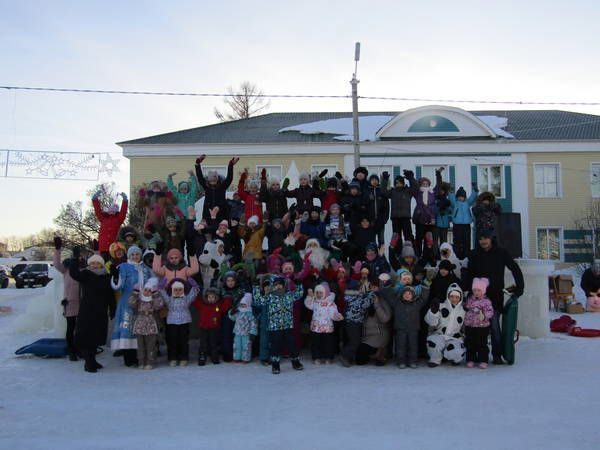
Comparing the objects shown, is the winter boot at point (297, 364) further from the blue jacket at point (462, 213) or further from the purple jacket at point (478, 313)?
the blue jacket at point (462, 213)

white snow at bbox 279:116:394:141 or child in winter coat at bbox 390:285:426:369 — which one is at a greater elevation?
white snow at bbox 279:116:394:141

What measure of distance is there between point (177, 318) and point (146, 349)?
604mm

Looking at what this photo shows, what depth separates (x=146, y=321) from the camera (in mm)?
7766

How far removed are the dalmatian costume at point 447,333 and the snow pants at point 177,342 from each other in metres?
3.48

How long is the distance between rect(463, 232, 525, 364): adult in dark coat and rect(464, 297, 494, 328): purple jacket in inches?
14.0

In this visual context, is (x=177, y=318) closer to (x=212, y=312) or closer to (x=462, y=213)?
(x=212, y=312)

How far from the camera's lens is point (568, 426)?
17.2 feet

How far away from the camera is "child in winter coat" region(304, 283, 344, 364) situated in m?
7.90

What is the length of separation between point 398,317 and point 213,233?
370 centimetres

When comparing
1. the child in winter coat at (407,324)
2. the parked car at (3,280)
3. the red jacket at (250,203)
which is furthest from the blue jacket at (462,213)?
the parked car at (3,280)

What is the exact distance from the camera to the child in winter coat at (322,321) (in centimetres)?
790

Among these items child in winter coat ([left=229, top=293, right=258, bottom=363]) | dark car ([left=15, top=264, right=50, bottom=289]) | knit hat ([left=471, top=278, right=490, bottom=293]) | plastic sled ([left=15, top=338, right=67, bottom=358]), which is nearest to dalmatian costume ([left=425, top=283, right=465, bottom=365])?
knit hat ([left=471, top=278, right=490, bottom=293])

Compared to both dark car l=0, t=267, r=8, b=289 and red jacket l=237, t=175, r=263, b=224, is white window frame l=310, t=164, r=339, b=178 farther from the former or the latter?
dark car l=0, t=267, r=8, b=289

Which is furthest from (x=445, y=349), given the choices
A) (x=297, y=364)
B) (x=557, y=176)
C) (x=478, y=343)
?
(x=557, y=176)
